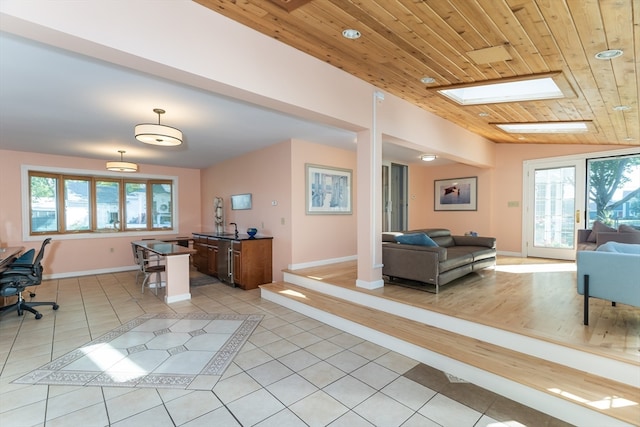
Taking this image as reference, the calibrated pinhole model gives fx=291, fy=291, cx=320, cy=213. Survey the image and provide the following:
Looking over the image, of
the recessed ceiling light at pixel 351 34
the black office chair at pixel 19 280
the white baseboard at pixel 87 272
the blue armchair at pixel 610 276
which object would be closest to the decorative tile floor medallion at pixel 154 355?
the black office chair at pixel 19 280

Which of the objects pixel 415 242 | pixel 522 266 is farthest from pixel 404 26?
pixel 522 266

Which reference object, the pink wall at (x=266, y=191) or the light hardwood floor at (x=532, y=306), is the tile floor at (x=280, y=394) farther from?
the pink wall at (x=266, y=191)

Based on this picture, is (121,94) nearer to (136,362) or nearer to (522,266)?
(136,362)

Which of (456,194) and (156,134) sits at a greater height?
(156,134)

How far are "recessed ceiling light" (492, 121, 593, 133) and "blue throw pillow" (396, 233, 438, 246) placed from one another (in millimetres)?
2682

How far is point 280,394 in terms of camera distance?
225 centimetres

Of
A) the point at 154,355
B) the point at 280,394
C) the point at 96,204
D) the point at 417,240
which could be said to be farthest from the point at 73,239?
the point at 417,240

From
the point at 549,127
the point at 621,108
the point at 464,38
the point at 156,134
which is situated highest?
the point at 464,38

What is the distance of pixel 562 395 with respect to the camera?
77.4 inches

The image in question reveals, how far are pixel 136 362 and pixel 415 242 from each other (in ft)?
11.1

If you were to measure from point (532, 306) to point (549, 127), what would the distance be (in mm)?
3284

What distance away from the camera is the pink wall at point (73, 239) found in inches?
225

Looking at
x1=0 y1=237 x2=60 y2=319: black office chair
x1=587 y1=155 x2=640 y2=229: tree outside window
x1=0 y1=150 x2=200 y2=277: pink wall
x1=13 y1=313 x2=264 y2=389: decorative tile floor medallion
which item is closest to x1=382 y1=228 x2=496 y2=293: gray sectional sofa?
x1=13 y1=313 x2=264 y2=389: decorative tile floor medallion

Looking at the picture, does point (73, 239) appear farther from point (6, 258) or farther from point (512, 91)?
point (512, 91)
